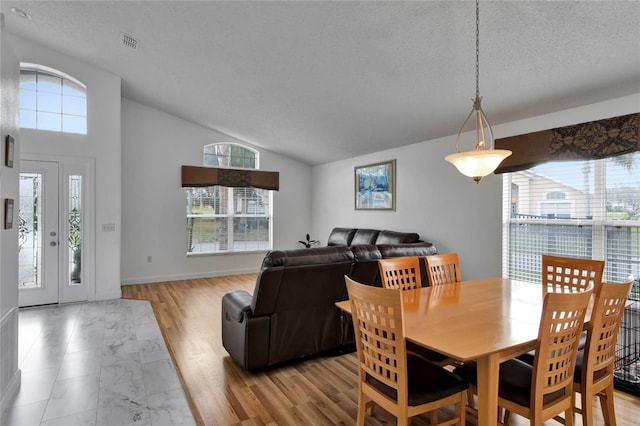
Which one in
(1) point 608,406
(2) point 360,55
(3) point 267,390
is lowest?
(3) point 267,390

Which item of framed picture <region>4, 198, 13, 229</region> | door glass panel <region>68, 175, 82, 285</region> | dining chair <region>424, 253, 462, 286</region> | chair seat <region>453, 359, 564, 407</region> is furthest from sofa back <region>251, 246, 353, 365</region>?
door glass panel <region>68, 175, 82, 285</region>

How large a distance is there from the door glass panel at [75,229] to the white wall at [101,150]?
128 mm

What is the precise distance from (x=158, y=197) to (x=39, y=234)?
2003 millimetres

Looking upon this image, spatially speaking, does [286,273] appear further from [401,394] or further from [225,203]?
[225,203]

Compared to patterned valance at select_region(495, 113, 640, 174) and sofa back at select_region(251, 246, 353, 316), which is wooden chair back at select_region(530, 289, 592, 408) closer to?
sofa back at select_region(251, 246, 353, 316)

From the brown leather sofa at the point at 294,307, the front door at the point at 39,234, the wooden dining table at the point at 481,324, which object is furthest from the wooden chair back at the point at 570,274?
the front door at the point at 39,234

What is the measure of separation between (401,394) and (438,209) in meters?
3.74

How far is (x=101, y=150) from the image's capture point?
5094 millimetres

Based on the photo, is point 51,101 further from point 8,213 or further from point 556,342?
point 556,342

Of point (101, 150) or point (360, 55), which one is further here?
point (101, 150)

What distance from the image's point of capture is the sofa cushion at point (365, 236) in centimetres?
575

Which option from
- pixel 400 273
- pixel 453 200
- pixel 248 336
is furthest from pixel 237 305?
pixel 453 200

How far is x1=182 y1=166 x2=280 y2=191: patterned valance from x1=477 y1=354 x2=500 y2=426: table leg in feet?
20.2

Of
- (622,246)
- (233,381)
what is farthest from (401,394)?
(622,246)
